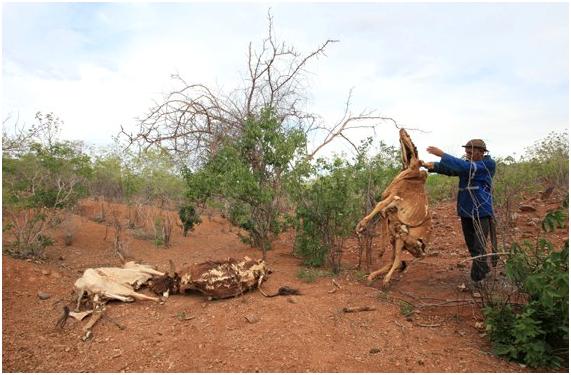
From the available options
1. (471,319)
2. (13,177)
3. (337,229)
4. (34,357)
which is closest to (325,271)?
(337,229)

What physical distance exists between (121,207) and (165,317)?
34.4 feet

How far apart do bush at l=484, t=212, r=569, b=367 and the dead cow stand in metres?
3.41

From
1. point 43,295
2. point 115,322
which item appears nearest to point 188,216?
point 43,295

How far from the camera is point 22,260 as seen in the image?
6.55m

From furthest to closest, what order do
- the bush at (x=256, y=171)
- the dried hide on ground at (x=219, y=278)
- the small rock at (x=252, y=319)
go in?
the bush at (x=256, y=171), the dried hide on ground at (x=219, y=278), the small rock at (x=252, y=319)

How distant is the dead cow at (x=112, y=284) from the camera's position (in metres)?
4.84

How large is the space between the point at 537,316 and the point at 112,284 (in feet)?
13.6

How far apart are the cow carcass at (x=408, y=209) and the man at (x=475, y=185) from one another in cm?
18

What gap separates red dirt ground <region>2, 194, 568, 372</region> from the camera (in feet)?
11.5

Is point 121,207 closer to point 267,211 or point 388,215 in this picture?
point 267,211

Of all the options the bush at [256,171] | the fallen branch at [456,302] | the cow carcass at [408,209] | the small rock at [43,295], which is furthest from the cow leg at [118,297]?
the fallen branch at [456,302]

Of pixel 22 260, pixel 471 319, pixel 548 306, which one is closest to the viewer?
pixel 548 306

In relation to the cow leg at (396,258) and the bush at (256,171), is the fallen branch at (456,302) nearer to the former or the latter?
the cow leg at (396,258)

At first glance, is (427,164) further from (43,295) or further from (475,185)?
(43,295)
